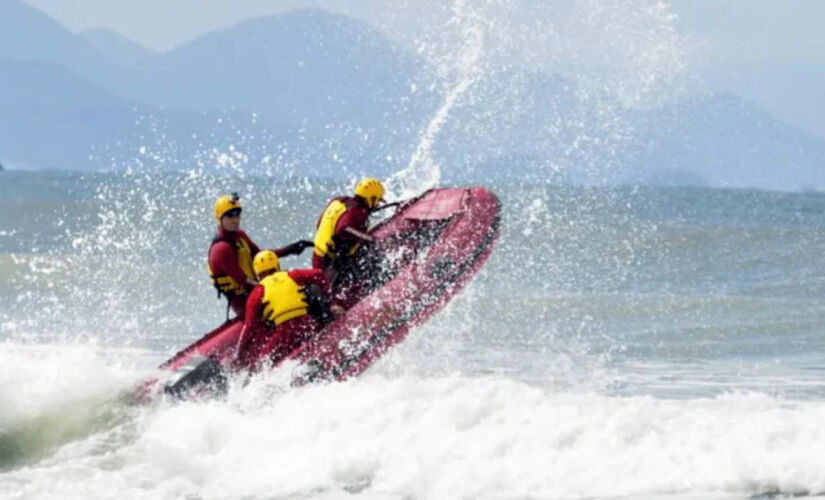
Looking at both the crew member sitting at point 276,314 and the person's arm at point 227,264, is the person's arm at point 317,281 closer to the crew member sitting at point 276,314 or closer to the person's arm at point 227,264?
the crew member sitting at point 276,314

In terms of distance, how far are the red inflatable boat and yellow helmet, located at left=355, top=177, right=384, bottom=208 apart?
44 centimetres

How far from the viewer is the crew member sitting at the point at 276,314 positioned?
33.9 ft

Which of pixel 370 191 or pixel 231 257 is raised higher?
pixel 370 191

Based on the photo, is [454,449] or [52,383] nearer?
[454,449]

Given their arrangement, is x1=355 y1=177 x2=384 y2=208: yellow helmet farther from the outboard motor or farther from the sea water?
the outboard motor

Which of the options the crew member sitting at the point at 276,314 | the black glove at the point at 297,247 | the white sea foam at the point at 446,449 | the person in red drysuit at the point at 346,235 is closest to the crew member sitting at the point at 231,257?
the black glove at the point at 297,247

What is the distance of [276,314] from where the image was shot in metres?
10.4

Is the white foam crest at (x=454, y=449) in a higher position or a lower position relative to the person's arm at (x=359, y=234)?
lower

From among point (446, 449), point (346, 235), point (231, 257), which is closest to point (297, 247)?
point (346, 235)

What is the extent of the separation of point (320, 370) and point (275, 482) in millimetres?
1866

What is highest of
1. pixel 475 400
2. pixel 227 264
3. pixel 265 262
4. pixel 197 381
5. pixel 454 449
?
pixel 227 264

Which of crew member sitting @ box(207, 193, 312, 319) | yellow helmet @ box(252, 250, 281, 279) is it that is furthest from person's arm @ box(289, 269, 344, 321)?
crew member sitting @ box(207, 193, 312, 319)

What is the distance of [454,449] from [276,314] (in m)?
2.24

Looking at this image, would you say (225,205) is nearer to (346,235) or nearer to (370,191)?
(346,235)
